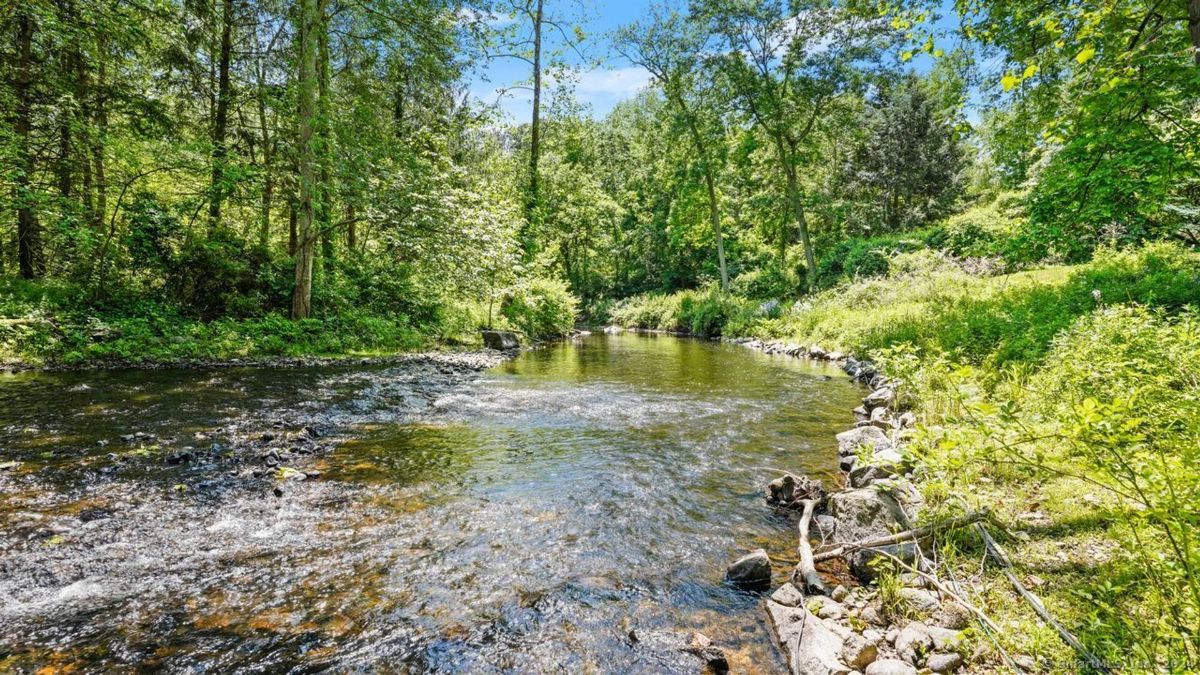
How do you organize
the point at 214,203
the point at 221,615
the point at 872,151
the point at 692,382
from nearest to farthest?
the point at 221,615 → the point at 692,382 → the point at 214,203 → the point at 872,151

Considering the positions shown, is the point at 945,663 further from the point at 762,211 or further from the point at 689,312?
the point at 762,211

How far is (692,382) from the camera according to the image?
1293 centimetres

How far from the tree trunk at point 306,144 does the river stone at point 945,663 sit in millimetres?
15235

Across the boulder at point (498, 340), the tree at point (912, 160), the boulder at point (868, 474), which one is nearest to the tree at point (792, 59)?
the tree at point (912, 160)

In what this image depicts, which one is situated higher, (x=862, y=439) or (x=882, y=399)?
(x=882, y=399)

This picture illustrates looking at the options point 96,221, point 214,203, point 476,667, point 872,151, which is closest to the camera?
point 476,667

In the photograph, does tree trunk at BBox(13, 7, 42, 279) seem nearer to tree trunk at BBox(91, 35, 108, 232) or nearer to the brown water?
tree trunk at BBox(91, 35, 108, 232)

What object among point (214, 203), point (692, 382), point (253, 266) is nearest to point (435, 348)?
point (253, 266)

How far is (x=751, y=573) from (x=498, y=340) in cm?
1681

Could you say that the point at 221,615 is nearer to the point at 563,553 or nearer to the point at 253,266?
the point at 563,553

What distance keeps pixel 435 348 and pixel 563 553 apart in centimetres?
1397

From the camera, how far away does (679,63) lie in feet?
88.3

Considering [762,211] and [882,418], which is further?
[762,211]

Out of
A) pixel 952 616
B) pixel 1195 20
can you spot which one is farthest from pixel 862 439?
pixel 1195 20
